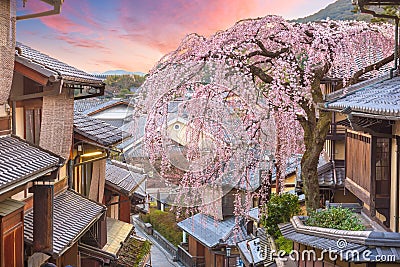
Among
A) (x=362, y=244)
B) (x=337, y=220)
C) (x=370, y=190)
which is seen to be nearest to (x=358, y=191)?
(x=370, y=190)

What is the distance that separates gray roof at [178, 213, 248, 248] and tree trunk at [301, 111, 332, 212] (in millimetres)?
9262

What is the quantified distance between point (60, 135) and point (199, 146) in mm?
2851

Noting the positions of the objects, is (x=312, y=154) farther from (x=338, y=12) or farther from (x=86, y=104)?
(x=86, y=104)

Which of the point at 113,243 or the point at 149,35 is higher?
the point at 149,35

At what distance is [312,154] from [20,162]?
5.82m

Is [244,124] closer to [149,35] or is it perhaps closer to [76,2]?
[149,35]

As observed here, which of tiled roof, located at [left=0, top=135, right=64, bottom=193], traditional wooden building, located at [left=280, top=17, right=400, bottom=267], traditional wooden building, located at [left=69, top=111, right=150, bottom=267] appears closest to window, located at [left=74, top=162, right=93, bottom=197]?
traditional wooden building, located at [left=69, top=111, right=150, bottom=267]

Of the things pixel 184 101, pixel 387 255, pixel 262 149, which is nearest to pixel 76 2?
pixel 184 101

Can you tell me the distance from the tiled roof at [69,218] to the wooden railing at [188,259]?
13252mm

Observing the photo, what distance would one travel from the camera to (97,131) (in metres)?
12.4

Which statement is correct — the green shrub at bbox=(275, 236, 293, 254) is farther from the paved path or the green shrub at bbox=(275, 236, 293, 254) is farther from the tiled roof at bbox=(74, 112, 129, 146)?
the paved path

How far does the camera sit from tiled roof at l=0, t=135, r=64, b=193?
540 centimetres

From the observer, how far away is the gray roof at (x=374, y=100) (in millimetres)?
5864

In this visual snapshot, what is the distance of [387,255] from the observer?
5.73 meters
